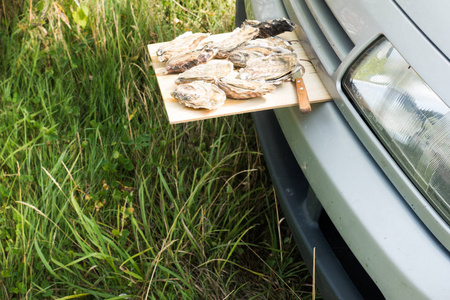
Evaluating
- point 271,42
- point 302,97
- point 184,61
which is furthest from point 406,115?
point 184,61

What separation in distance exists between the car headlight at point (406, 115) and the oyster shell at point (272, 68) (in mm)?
199

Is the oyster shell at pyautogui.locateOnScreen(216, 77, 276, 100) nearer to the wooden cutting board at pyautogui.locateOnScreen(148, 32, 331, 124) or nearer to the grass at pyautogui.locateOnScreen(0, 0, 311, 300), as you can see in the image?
the wooden cutting board at pyautogui.locateOnScreen(148, 32, 331, 124)

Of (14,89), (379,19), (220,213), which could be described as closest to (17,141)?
(14,89)

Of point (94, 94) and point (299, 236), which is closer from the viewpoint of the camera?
point (299, 236)

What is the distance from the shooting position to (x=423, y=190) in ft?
4.07

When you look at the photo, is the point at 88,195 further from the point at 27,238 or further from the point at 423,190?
the point at 423,190

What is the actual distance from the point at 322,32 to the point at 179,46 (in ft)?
1.56

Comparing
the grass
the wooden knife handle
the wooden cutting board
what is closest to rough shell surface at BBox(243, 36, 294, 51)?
the wooden cutting board

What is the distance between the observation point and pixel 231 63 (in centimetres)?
173

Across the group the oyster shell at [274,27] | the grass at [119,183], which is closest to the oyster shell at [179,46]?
the oyster shell at [274,27]

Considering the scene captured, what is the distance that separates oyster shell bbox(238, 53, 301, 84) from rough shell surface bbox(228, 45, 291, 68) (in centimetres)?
3

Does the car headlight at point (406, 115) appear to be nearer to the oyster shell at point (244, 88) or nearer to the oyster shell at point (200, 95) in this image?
the oyster shell at point (244, 88)

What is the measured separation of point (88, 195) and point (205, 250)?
1.71ft

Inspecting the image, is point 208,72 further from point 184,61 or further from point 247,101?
point 247,101
